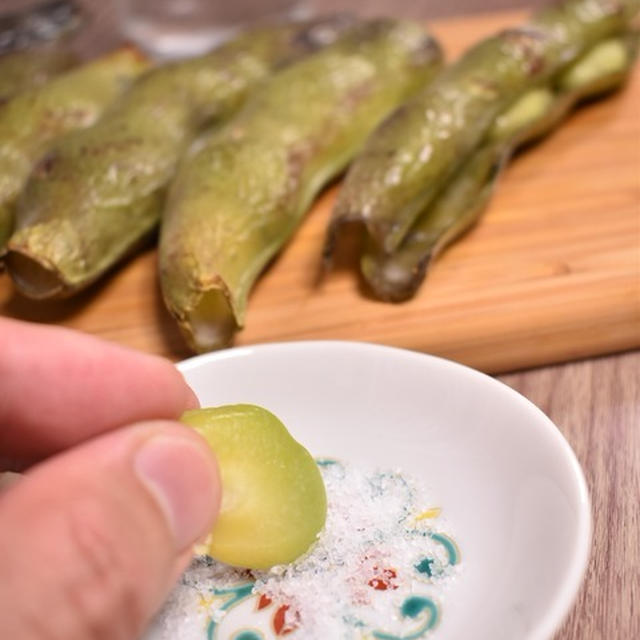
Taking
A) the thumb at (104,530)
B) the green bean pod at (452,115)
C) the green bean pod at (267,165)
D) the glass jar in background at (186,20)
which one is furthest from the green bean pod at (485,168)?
the glass jar in background at (186,20)

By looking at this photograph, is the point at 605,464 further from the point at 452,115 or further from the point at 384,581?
the point at 452,115

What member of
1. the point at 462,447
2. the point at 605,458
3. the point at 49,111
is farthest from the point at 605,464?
the point at 49,111

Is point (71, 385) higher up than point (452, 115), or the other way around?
point (71, 385)

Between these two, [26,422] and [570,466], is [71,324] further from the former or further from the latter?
[570,466]

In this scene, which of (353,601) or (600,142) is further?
(600,142)

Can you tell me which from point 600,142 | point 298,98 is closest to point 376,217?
point 298,98
